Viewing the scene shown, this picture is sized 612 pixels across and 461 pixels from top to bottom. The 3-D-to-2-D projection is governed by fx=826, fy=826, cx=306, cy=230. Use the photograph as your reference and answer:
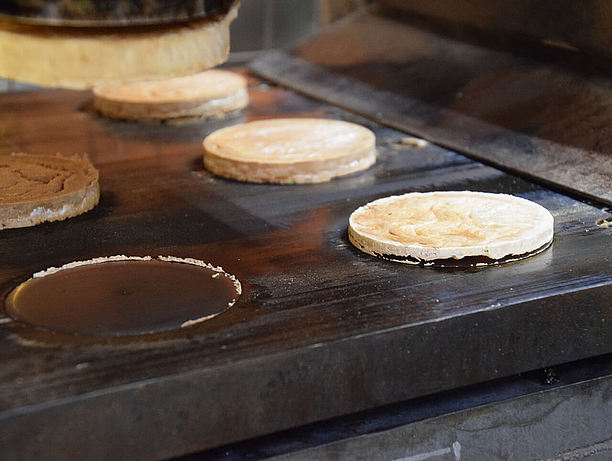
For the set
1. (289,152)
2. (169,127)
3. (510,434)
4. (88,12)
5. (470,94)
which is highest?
(88,12)

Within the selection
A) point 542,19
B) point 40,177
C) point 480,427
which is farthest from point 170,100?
point 480,427

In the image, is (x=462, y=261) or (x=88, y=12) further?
(x=462, y=261)

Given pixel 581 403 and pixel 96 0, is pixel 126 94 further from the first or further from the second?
pixel 581 403

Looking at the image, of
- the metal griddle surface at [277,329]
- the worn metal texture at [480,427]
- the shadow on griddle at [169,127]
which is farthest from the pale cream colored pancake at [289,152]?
the worn metal texture at [480,427]

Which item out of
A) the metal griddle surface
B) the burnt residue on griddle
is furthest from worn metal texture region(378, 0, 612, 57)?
the burnt residue on griddle

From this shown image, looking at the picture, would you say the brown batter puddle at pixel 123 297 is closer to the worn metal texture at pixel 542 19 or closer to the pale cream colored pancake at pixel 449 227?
the pale cream colored pancake at pixel 449 227

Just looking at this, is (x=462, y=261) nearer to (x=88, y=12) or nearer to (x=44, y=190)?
(x=88, y=12)

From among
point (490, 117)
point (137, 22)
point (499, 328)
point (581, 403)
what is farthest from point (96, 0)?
point (490, 117)
